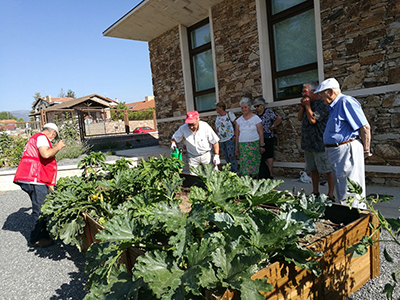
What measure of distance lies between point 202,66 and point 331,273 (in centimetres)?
710

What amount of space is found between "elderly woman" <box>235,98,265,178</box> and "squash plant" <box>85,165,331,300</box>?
9.25 ft

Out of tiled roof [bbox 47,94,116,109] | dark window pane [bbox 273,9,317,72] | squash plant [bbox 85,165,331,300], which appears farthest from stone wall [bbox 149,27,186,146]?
tiled roof [bbox 47,94,116,109]

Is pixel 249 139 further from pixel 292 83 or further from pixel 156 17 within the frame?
pixel 156 17

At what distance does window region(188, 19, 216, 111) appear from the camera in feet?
25.6

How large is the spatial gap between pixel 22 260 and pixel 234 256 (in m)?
3.20

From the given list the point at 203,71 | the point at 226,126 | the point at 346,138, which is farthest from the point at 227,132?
the point at 203,71

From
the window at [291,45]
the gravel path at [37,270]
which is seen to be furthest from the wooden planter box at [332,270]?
the window at [291,45]

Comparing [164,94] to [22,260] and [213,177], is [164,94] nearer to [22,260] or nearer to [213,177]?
[22,260]

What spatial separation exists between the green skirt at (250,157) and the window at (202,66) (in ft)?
10.7

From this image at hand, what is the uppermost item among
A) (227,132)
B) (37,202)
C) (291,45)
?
(291,45)

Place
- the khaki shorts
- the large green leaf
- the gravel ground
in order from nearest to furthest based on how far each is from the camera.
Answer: the large green leaf
the gravel ground
the khaki shorts

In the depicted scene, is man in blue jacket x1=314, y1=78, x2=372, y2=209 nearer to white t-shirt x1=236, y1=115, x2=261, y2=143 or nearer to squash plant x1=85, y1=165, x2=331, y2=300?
squash plant x1=85, y1=165, x2=331, y2=300

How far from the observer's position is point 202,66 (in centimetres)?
810

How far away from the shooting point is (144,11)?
757 cm
